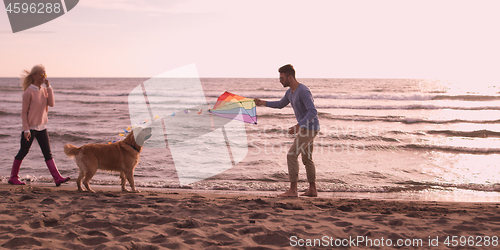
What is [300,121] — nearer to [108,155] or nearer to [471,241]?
[471,241]

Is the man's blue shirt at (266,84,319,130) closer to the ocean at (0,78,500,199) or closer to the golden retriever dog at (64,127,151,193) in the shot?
the ocean at (0,78,500,199)

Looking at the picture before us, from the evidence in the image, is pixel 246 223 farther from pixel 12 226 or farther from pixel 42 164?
pixel 42 164

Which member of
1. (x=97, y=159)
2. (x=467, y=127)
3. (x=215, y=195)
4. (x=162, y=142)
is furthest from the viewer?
(x=467, y=127)

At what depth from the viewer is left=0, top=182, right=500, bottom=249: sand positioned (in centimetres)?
332

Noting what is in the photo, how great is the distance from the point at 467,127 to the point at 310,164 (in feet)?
43.7

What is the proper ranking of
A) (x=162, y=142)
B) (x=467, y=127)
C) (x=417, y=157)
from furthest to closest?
1. (x=467, y=127)
2. (x=162, y=142)
3. (x=417, y=157)

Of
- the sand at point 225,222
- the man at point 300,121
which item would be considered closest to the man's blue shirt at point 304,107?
the man at point 300,121

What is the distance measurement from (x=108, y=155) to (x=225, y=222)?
8.83ft

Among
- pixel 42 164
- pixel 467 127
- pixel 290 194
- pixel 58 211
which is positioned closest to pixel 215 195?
pixel 290 194

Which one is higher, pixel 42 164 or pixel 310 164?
pixel 310 164

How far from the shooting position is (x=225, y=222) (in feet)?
13.0

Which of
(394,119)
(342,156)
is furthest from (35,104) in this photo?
(394,119)

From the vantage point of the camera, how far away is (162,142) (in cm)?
1070

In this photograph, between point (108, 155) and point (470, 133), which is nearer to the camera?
point (108, 155)
